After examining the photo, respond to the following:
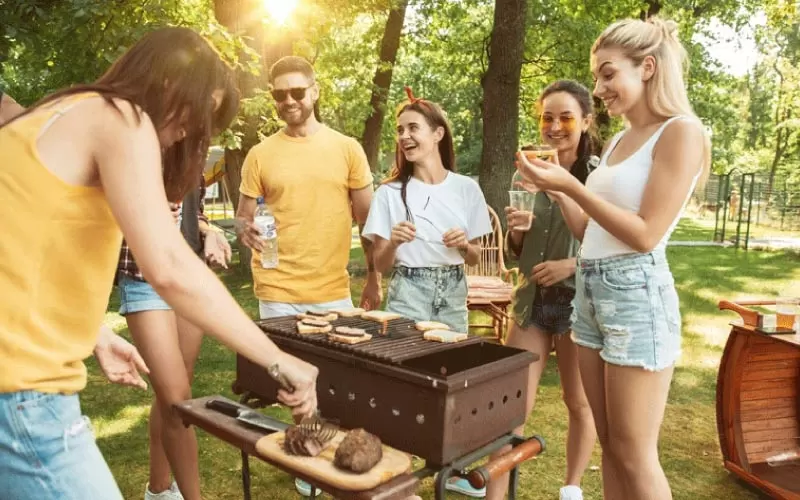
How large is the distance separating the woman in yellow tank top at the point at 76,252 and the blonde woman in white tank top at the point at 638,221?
4.78ft

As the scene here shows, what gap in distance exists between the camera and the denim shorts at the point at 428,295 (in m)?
3.47

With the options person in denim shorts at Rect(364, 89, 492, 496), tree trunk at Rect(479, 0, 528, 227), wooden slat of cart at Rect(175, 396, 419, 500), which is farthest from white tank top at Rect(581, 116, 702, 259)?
tree trunk at Rect(479, 0, 528, 227)

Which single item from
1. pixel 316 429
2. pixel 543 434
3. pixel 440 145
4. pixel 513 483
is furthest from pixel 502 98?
pixel 316 429

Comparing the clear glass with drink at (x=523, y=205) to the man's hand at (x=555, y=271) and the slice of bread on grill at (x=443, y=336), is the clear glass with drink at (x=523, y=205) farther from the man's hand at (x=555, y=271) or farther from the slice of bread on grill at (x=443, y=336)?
the slice of bread on grill at (x=443, y=336)

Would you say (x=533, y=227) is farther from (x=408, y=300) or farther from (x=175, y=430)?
(x=175, y=430)

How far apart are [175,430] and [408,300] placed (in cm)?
139

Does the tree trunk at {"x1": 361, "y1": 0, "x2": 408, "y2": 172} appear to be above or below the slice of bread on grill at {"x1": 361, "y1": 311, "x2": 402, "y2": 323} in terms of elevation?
above

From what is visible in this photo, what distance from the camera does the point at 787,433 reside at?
4.32 metres

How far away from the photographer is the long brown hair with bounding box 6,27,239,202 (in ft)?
5.42

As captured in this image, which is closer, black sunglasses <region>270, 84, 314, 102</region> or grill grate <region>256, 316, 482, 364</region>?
grill grate <region>256, 316, 482, 364</region>

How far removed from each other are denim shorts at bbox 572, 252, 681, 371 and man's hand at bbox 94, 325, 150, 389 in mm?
1774

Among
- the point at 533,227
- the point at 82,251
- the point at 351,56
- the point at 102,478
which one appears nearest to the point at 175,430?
the point at 102,478

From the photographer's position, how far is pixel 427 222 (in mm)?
3568

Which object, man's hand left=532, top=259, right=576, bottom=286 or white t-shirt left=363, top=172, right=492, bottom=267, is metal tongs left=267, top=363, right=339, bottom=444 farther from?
man's hand left=532, top=259, right=576, bottom=286
